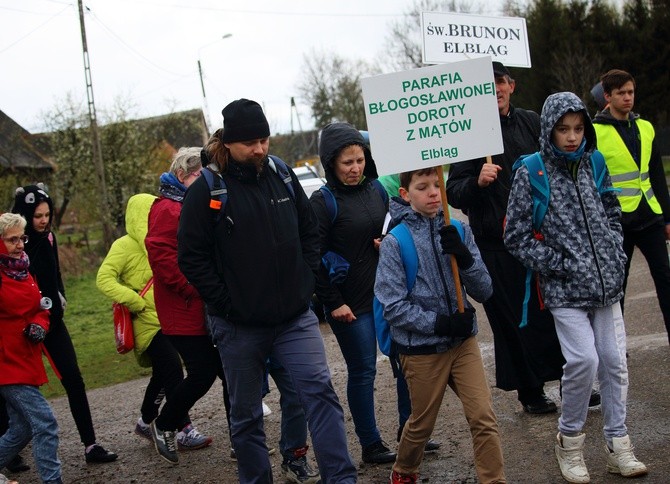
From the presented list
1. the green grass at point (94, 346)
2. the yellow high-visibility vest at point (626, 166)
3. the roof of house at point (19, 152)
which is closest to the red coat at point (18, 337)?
the yellow high-visibility vest at point (626, 166)

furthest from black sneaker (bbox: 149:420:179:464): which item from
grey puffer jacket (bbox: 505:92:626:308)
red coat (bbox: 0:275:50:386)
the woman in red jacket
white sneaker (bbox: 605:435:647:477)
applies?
white sneaker (bbox: 605:435:647:477)

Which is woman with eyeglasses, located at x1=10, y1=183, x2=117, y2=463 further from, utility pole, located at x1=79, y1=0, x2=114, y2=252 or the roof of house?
the roof of house

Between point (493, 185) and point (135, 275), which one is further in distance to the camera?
point (135, 275)

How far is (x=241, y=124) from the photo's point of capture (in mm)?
4848

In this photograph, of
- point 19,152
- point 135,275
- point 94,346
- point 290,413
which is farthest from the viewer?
point 19,152

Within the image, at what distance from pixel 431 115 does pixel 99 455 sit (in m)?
3.49

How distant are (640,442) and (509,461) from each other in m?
0.75

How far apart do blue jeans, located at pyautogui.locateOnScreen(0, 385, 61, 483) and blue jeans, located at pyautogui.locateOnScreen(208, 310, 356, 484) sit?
58.0 inches

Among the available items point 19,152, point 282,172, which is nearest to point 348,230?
point 282,172

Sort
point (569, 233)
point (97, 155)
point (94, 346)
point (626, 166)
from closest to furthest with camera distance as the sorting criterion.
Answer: point (569, 233), point (626, 166), point (94, 346), point (97, 155)

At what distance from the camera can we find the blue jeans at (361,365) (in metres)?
5.75

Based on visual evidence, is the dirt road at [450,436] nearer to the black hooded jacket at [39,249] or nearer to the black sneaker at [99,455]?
the black sneaker at [99,455]

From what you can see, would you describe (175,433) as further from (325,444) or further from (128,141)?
(128,141)

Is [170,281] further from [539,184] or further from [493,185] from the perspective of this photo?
[539,184]
